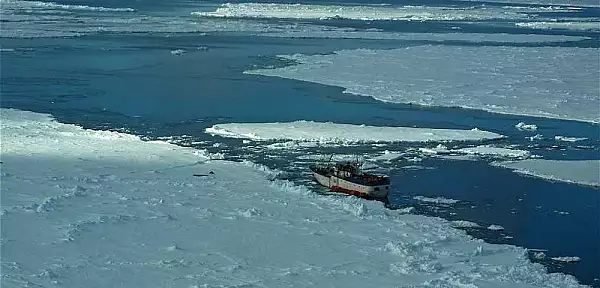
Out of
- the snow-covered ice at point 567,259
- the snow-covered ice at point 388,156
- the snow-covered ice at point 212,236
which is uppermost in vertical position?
the snow-covered ice at point 212,236

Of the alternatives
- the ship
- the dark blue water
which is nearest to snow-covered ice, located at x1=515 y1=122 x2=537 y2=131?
the dark blue water

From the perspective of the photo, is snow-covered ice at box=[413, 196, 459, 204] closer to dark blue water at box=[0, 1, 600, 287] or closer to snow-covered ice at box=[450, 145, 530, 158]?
dark blue water at box=[0, 1, 600, 287]

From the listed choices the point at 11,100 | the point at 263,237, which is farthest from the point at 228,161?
the point at 11,100

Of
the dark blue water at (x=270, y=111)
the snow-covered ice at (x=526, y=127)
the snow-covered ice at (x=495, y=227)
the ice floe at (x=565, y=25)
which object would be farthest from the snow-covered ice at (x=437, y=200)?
the ice floe at (x=565, y=25)

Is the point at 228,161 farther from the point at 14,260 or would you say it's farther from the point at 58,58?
the point at 58,58

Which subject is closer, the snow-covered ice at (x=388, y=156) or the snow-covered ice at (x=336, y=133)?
the snow-covered ice at (x=388, y=156)

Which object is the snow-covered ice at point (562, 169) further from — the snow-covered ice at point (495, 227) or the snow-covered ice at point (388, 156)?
the snow-covered ice at point (495, 227)
